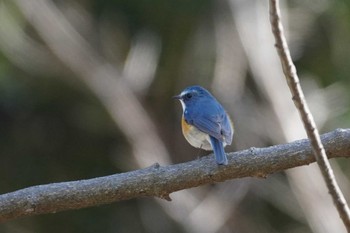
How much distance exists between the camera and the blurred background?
838 centimetres

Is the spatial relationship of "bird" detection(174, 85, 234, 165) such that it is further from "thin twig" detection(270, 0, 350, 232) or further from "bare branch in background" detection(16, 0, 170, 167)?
"bare branch in background" detection(16, 0, 170, 167)

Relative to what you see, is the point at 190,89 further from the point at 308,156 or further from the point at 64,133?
the point at 64,133

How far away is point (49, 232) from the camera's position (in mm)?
9797

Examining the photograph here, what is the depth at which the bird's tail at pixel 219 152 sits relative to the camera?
3636 millimetres

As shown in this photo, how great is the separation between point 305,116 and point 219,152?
162cm

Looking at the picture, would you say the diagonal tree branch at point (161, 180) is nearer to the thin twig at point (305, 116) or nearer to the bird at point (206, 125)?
the bird at point (206, 125)

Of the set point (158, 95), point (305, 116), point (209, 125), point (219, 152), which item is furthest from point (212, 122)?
point (158, 95)

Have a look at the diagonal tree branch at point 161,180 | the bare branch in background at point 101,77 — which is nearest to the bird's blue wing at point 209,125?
the diagonal tree branch at point 161,180

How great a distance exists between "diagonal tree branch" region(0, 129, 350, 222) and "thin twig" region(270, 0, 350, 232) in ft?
4.39

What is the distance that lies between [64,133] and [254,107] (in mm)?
2403

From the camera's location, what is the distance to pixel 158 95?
9062 mm

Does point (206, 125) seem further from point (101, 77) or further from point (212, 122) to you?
point (101, 77)

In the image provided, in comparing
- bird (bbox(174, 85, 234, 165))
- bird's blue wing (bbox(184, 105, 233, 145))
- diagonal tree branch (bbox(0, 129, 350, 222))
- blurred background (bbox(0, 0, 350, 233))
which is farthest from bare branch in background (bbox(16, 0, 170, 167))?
diagonal tree branch (bbox(0, 129, 350, 222))

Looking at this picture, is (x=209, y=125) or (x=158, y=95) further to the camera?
(x=158, y=95)
